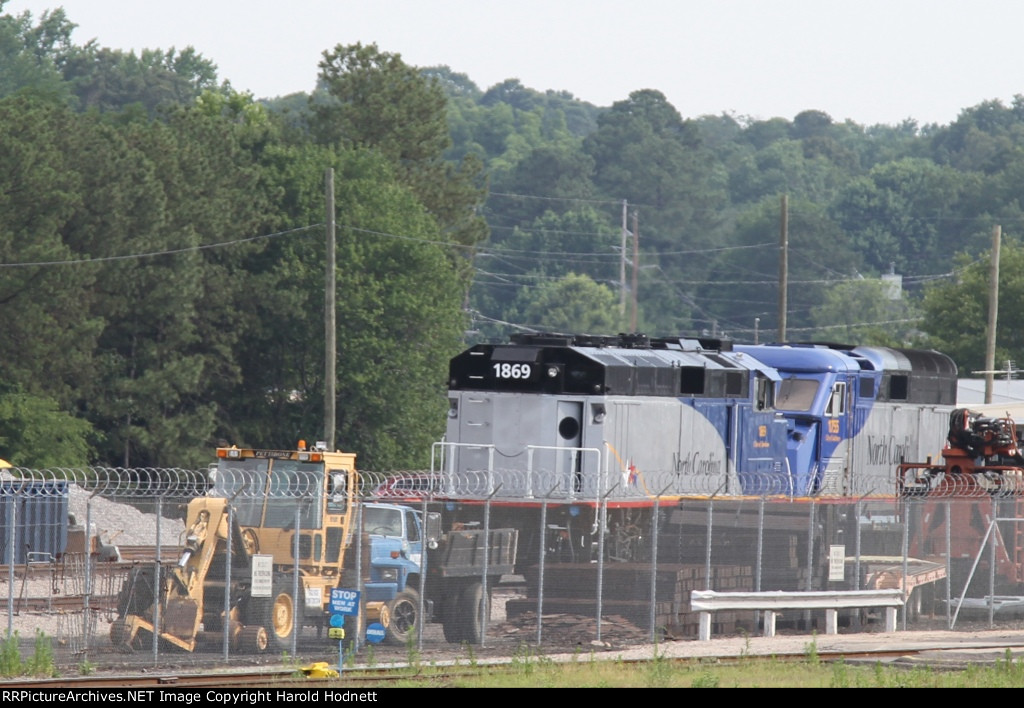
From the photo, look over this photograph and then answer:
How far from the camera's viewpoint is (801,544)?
87.4ft

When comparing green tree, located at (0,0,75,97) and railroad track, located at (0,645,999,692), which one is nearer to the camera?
railroad track, located at (0,645,999,692)

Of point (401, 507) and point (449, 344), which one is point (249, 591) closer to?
point (401, 507)

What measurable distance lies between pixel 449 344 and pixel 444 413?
265cm

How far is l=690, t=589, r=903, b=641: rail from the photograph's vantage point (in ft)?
80.0

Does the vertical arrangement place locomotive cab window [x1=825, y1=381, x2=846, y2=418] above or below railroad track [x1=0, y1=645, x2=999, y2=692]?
above

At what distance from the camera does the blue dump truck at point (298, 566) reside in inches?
823

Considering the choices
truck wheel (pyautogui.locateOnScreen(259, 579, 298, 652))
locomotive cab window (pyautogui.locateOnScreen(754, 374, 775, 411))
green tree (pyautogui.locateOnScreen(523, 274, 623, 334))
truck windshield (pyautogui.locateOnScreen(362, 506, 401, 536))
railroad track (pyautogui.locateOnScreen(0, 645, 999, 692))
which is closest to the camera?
railroad track (pyautogui.locateOnScreen(0, 645, 999, 692))

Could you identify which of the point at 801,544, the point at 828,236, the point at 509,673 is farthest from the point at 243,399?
the point at 828,236

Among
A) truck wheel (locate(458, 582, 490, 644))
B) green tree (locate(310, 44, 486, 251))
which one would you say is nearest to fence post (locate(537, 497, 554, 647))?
truck wheel (locate(458, 582, 490, 644))

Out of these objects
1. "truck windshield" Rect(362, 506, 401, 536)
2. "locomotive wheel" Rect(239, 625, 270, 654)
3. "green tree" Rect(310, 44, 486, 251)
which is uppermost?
"green tree" Rect(310, 44, 486, 251)

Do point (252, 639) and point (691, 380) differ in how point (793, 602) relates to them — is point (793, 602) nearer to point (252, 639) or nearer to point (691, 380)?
point (691, 380)

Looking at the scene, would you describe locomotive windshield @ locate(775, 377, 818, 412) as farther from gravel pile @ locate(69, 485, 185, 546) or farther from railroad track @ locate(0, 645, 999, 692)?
gravel pile @ locate(69, 485, 185, 546)

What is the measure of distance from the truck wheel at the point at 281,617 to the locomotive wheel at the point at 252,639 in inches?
4.5

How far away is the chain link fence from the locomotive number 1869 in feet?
5.87
